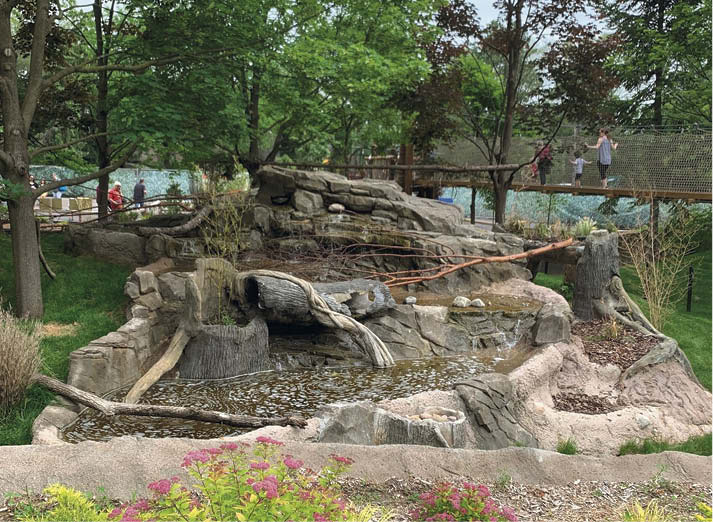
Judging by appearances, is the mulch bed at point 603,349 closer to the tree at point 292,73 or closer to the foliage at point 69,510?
the foliage at point 69,510

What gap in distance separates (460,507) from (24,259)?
23.9ft

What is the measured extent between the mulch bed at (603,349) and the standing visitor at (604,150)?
7.03 m

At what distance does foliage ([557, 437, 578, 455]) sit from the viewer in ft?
22.5

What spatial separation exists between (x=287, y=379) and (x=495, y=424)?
103 inches

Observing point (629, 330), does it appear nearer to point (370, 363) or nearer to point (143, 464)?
point (370, 363)

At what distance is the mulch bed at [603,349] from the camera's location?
819cm

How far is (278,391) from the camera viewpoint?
7598 millimetres

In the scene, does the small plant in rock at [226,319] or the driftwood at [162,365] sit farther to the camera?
the small plant in rock at [226,319]

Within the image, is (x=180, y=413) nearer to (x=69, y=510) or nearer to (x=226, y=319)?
(x=69, y=510)

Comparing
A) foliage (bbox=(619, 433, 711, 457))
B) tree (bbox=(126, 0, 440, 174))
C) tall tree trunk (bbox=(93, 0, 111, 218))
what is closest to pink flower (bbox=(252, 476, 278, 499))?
foliage (bbox=(619, 433, 711, 457))

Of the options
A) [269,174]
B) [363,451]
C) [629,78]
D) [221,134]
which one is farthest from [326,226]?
[629,78]

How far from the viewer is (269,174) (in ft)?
45.1

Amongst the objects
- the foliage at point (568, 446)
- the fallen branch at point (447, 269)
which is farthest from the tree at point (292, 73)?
the foliage at point (568, 446)

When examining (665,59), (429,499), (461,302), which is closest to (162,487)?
(429,499)
